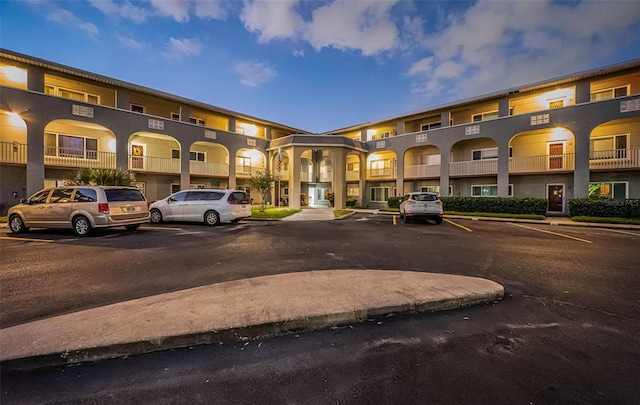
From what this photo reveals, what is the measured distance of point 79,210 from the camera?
1007cm

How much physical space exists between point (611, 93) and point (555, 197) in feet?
25.2

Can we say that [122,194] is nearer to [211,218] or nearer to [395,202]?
[211,218]

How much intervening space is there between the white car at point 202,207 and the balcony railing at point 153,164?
28.6ft

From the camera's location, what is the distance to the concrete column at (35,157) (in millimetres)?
16453

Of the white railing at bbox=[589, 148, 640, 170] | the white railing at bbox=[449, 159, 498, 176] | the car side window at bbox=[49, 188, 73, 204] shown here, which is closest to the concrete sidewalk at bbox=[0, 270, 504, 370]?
the car side window at bbox=[49, 188, 73, 204]

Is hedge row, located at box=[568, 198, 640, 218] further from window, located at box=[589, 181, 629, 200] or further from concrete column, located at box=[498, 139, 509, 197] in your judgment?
concrete column, located at box=[498, 139, 509, 197]

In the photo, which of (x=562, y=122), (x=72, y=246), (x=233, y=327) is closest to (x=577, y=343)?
(x=233, y=327)

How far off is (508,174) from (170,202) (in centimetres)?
2345

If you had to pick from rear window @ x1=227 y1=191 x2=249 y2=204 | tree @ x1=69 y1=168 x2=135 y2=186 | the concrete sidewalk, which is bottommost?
the concrete sidewalk

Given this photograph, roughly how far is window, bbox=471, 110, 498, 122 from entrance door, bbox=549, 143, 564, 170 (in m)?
4.83

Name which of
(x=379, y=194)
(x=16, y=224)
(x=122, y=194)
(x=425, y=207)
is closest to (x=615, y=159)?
(x=425, y=207)

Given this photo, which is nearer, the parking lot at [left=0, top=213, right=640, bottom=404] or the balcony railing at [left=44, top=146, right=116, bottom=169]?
the parking lot at [left=0, top=213, right=640, bottom=404]

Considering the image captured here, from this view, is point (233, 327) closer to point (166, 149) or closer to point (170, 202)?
point (170, 202)

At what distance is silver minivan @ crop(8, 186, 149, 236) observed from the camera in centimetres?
1002
